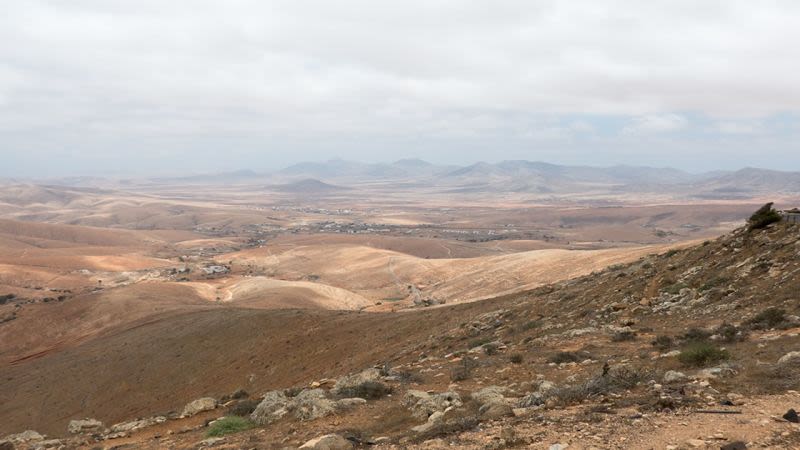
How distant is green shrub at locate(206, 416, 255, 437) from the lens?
11.7 metres

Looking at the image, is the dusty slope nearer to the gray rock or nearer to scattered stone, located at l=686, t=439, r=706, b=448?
the gray rock

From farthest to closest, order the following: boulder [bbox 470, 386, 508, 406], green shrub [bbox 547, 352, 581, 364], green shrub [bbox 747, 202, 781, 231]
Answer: green shrub [bbox 747, 202, 781, 231] < green shrub [bbox 547, 352, 581, 364] < boulder [bbox 470, 386, 508, 406]

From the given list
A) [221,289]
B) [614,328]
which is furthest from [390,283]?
[614,328]

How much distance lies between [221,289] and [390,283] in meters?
24.3

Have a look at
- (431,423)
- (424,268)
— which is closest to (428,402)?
(431,423)

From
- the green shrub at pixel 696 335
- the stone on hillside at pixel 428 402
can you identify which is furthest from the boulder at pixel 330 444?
the green shrub at pixel 696 335

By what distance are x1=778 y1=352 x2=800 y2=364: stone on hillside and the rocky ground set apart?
4 centimetres

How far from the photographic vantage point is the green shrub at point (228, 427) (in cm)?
1173

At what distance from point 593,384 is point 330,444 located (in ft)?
16.4

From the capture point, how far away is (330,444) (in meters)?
8.63

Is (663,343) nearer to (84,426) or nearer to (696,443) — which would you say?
(696,443)

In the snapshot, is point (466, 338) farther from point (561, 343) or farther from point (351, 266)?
point (351, 266)

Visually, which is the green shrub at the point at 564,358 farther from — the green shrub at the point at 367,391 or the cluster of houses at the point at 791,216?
the cluster of houses at the point at 791,216

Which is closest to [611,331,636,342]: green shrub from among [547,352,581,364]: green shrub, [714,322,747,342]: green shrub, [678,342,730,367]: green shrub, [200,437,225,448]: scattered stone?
[547,352,581,364]: green shrub
